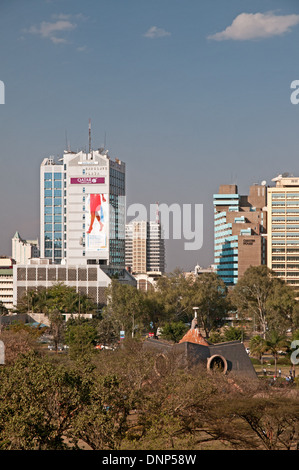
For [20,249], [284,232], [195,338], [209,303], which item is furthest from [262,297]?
[20,249]

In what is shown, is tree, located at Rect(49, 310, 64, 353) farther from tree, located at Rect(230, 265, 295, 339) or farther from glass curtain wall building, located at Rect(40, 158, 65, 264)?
glass curtain wall building, located at Rect(40, 158, 65, 264)

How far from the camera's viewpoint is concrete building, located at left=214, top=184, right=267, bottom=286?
4488 inches

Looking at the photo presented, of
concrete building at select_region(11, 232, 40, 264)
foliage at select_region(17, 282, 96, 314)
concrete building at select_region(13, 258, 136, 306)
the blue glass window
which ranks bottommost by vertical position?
foliage at select_region(17, 282, 96, 314)

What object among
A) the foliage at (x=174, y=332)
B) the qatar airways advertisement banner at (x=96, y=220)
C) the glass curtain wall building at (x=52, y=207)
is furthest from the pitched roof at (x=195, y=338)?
the glass curtain wall building at (x=52, y=207)

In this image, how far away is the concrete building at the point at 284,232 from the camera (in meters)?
108

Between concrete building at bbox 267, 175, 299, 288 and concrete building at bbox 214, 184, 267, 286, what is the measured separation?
172 inches

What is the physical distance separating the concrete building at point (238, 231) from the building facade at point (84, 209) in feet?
68.0

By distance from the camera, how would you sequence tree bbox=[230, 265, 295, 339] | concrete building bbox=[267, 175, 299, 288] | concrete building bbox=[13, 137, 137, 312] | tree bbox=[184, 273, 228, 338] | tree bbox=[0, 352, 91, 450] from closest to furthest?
1. tree bbox=[0, 352, 91, 450]
2. tree bbox=[230, 265, 295, 339]
3. tree bbox=[184, 273, 228, 338]
4. concrete building bbox=[13, 137, 137, 312]
5. concrete building bbox=[267, 175, 299, 288]

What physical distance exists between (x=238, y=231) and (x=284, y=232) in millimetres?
11322

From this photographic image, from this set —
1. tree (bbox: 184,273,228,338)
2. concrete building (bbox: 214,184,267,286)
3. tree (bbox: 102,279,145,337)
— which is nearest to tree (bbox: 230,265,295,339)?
tree (bbox: 184,273,228,338)

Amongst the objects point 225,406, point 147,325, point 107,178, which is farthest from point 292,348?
point 107,178
